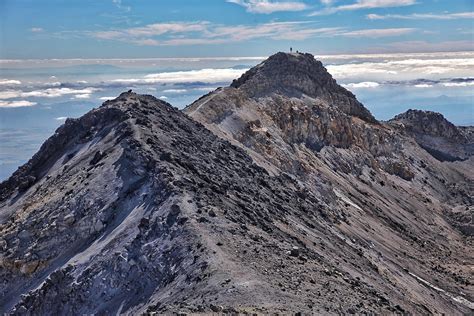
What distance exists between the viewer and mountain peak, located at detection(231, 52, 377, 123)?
82438 mm

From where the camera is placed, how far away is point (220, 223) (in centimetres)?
3184

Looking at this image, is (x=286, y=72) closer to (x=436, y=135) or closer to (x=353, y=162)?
(x=353, y=162)

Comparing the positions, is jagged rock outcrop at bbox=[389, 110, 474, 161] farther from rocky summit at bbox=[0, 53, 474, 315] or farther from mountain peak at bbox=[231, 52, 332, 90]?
rocky summit at bbox=[0, 53, 474, 315]

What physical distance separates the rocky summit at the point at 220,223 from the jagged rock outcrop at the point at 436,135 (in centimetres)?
3481

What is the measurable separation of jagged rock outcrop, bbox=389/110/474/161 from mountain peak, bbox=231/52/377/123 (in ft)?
68.2

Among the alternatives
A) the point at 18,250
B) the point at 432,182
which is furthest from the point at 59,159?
the point at 432,182

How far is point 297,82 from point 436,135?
45225 mm

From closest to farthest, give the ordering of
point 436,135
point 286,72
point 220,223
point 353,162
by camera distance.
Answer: point 220,223, point 353,162, point 286,72, point 436,135

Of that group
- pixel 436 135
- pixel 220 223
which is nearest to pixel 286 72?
pixel 436 135

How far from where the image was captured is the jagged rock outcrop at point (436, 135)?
11844 cm

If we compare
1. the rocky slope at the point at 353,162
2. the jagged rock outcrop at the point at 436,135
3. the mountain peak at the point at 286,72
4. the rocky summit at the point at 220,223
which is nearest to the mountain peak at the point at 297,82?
the mountain peak at the point at 286,72

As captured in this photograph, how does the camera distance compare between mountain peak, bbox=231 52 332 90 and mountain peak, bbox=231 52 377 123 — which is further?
mountain peak, bbox=231 52 332 90

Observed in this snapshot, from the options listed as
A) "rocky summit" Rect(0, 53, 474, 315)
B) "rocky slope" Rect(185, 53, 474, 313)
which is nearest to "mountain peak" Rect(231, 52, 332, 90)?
"rocky slope" Rect(185, 53, 474, 313)

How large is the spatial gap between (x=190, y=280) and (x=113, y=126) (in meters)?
22.8
